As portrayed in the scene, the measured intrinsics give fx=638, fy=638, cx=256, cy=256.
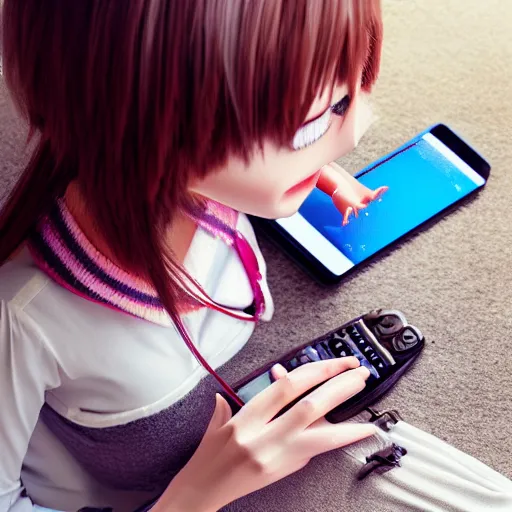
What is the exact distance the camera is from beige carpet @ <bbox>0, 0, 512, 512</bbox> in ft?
2.04

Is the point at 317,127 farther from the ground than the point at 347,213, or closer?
farther from the ground

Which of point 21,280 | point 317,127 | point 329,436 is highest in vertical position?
point 317,127

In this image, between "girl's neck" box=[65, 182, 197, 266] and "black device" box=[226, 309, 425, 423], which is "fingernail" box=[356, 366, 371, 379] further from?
"girl's neck" box=[65, 182, 197, 266]

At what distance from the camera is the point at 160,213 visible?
0.38m

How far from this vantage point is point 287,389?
52cm

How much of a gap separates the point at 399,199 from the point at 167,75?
1.55 ft

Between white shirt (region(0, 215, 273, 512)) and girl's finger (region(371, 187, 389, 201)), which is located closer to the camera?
white shirt (region(0, 215, 273, 512))

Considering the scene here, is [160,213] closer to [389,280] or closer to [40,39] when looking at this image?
[40,39]

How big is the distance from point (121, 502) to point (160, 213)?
13.5 inches

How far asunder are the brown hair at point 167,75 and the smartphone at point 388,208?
34cm

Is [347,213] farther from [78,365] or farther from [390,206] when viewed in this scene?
[78,365]

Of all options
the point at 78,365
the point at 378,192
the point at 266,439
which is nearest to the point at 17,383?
the point at 78,365

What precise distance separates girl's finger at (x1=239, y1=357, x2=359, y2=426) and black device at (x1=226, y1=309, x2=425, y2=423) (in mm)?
37

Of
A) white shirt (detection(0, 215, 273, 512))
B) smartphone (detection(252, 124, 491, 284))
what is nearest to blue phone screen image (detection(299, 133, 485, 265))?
smartphone (detection(252, 124, 491, 284))
